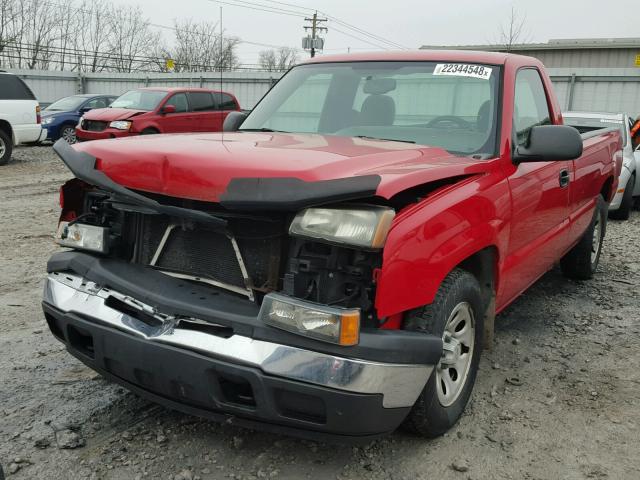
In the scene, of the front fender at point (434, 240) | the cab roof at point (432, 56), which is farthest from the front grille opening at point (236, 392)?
the cab roof at point (432, 56)

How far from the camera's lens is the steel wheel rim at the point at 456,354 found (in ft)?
9.61

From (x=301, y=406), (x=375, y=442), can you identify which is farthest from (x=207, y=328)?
(x=375, y=442)

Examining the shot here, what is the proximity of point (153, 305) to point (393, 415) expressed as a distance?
3.47 feet

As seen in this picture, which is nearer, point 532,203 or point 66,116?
point 532,203

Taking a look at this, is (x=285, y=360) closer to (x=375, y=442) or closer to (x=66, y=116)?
(x=375, y=442)

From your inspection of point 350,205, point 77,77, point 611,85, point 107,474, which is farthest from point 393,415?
point 77,77

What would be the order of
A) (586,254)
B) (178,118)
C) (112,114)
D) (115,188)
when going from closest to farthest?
1. (115,188)
2. (586,254)
3. (112,114)
4. (178,118)

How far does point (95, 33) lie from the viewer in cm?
4641

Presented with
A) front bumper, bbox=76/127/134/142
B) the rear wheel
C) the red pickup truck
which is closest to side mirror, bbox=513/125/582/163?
the red pickup truck

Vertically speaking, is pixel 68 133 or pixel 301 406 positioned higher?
pixel 301 406

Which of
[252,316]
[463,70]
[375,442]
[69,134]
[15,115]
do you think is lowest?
[375,442]

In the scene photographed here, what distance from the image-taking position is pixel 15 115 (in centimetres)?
1285

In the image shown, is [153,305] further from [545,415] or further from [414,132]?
[545,415]

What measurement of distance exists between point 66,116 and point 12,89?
387 centimetres
